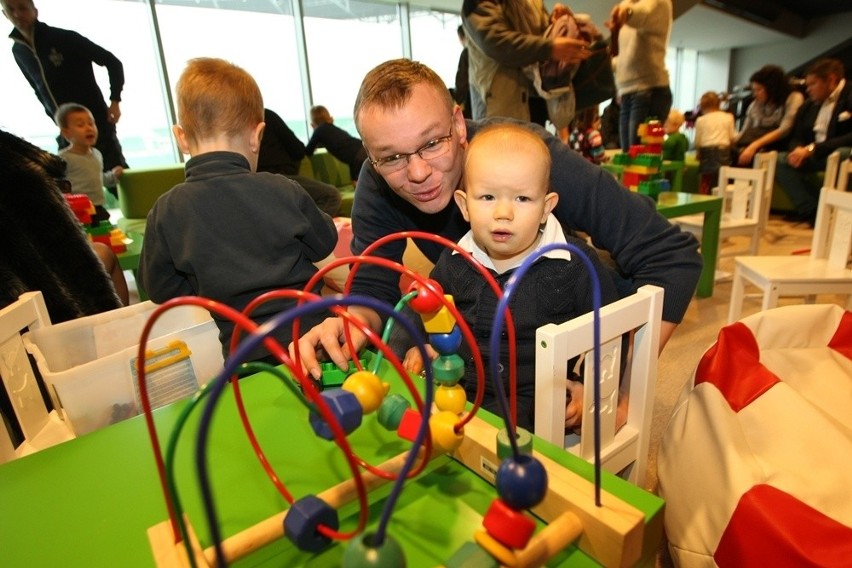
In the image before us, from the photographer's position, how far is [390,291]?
3.71 ft

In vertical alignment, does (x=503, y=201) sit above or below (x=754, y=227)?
above

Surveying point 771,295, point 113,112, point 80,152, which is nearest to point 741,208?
point 771,295

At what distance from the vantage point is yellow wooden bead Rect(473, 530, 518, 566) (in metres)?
0.41

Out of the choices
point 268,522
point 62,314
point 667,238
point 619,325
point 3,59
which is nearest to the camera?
point 268,522

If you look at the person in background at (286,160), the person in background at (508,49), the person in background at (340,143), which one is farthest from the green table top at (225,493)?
the person in background at (340,143)

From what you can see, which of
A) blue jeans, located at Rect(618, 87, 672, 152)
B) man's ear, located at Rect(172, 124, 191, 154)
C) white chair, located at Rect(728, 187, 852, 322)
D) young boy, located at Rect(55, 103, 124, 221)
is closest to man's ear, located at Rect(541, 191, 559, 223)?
man's ear, located at Rect(172, 124, 191, 154)

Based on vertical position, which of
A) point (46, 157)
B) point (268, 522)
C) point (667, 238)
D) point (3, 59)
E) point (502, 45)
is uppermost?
point (3, 59)

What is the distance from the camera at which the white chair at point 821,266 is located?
1750mm

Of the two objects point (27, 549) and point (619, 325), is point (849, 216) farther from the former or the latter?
point (27, 549)

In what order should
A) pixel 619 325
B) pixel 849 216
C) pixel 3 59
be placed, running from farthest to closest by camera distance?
pixel 3 59 → pixel 849 216 → pixel 619 325

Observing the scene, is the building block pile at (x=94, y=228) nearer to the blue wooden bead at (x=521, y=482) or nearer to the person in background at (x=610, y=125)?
the blue wooden bead at (x=521, y=482)

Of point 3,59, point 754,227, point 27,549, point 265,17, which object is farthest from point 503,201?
point 265,17

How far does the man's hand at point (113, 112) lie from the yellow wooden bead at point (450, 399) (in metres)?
3.51

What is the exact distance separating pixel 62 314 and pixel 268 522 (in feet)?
3.74
